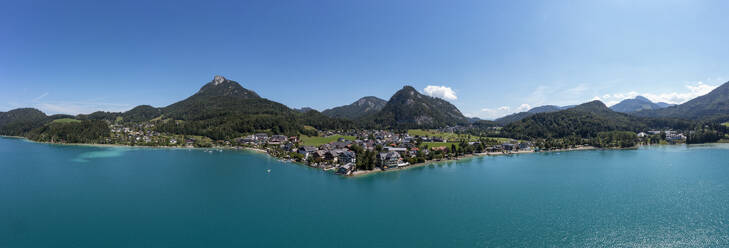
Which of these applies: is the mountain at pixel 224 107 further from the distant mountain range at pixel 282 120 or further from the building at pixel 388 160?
the building at pixel 388 160

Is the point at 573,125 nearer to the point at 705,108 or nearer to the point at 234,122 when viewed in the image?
the point at 234,122

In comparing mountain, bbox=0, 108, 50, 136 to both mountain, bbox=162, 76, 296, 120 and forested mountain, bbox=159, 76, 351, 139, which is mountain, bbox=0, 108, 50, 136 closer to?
mountain, bbox=162, 76, 296, 120

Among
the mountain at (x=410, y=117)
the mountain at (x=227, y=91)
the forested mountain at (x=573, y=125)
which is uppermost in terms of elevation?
the mountain at (x=227, y=91)

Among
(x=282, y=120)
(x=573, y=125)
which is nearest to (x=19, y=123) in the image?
(x=282, y=120)

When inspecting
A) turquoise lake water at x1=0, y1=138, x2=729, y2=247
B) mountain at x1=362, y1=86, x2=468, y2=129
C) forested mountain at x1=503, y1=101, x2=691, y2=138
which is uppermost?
mountain at x1=362, y1=86, x2=468, y2=129

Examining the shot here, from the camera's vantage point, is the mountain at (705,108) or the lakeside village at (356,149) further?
the mountain at (705,108)

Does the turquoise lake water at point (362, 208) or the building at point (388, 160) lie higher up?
the building at point (388, 160)

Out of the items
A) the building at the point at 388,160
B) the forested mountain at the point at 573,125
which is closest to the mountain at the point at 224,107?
the building at the point at 388,160

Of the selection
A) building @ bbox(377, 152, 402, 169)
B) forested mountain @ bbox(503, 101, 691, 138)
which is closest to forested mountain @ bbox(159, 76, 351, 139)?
building @ bbox(377, 152, 402, 169)

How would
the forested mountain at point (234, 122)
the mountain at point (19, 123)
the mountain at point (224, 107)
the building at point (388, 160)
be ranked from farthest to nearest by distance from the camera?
1. the mountain at point (224, 107)
2. the mountain at point (19, 123)
3. the forested mountain at point (234, 122)
4. the building at point (388, 160)

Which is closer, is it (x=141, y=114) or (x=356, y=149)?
(x=356, y=149)
